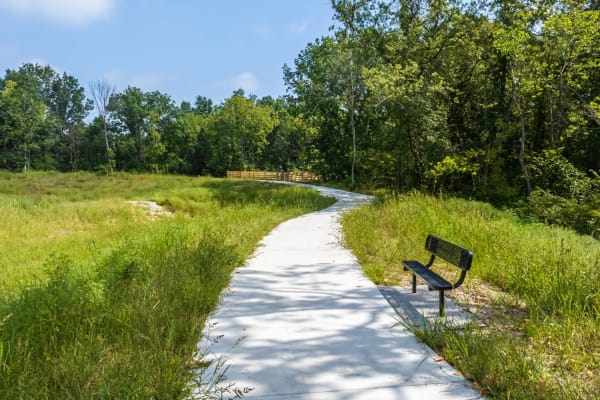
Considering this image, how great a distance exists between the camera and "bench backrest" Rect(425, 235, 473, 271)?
12.9ft

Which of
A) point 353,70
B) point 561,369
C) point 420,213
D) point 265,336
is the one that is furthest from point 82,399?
point 353,70

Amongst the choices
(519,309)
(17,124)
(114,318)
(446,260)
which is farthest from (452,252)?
(17,124)

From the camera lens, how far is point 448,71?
2003 centimetres

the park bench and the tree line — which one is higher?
the tree line

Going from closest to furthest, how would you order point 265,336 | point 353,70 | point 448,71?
1. point 265,336
2. point 448,71
3. point 353,70

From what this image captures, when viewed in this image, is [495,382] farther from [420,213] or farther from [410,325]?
[420,213]

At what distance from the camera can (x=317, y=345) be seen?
341cm

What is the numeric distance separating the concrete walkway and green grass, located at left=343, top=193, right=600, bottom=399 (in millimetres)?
265

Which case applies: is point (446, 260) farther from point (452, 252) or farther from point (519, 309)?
point (519, 309)

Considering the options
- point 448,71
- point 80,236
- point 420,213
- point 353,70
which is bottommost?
point 80,236

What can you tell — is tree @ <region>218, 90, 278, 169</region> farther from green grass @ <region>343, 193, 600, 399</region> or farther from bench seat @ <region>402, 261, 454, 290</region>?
bench seat @ <region>402, 261, 454, 290</region>

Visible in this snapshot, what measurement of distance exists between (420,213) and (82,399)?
860 centimetres

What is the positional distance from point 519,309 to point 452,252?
3.45 ft

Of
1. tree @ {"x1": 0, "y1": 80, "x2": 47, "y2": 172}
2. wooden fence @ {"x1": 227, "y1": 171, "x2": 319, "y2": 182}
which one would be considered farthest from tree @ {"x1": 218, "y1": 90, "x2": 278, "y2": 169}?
tree @ {"x1": 0, "y1": 80, "x2": 47, "y2": 172}
